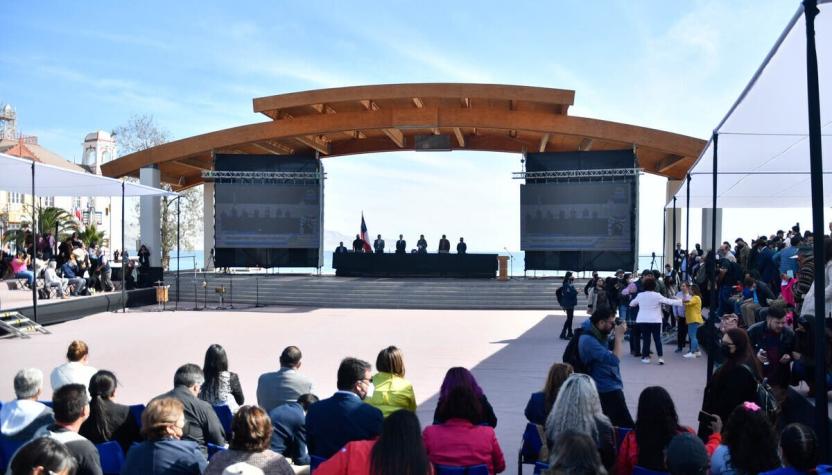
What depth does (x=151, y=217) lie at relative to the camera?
25.2 m

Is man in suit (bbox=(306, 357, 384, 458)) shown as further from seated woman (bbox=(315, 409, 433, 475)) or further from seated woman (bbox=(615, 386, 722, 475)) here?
seated woman (bbox=(615, 386, 722, 475))

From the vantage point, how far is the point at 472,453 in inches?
151

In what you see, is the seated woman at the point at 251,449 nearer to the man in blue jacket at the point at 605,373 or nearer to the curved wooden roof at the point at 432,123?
the man in blue jacket at the point at 605,373

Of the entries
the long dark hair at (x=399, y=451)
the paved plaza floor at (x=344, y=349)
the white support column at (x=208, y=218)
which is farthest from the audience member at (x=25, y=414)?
the white support column at (x=208, y=218)

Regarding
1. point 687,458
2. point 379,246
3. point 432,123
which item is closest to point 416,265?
point 379,246

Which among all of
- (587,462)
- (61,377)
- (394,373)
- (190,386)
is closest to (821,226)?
(587,462)

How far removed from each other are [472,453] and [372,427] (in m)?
0.66

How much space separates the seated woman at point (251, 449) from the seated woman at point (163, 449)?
0.23 m

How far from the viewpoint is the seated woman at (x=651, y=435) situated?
384cm

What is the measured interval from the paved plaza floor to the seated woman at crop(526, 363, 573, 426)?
1.21 metres

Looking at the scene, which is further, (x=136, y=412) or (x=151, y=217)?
(x=151, y=217)

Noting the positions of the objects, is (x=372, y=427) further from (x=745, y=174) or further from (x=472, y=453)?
(x=745, y=174)

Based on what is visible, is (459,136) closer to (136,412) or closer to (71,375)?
(71,375)

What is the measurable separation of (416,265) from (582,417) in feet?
69.9
